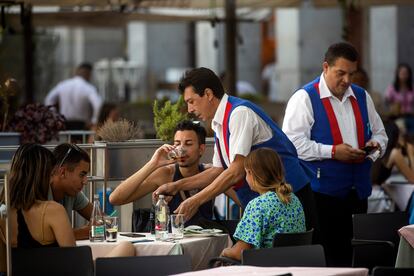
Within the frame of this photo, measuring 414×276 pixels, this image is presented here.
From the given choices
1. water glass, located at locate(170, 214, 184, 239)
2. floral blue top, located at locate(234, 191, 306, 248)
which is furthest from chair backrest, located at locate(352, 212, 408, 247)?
water glass, located at locate(170, 214, 184, 239)

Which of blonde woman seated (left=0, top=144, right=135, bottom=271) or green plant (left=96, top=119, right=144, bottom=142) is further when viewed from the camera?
green plant (left=96, top=119, right=144, bottom=142)

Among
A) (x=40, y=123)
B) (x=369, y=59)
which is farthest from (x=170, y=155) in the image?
(x=369, y=59)

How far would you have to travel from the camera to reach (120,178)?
858cm

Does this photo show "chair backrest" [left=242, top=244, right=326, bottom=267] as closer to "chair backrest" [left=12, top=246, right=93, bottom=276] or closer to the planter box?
"chair backrest" [left=12, top=246, right=93, bottom=276]

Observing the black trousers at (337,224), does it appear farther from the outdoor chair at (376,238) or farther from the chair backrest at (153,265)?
the chair backrest at (153,265)

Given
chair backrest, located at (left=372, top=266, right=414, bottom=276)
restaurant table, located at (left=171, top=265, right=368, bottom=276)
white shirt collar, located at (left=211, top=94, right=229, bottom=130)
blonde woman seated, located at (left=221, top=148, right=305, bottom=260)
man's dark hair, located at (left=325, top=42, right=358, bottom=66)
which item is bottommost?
restaurant table, located at (left=171, top=265, right=368, bottom=276)

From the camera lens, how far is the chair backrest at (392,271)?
17.8ft

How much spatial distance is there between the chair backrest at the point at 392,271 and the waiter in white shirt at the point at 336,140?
2.65 meters

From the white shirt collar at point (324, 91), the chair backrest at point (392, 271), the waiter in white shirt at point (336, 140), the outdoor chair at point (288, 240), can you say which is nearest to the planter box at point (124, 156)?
the waiter in white shirt at point (336, 140)

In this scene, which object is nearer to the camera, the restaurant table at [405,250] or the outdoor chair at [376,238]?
the restaurant table at [405,250]

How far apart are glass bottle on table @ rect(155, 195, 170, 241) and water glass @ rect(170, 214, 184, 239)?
52mm

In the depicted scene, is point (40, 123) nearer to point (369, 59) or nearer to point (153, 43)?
point (369, 59)

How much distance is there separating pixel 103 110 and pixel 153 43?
14.3 m

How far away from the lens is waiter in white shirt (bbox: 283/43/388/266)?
811 cm
